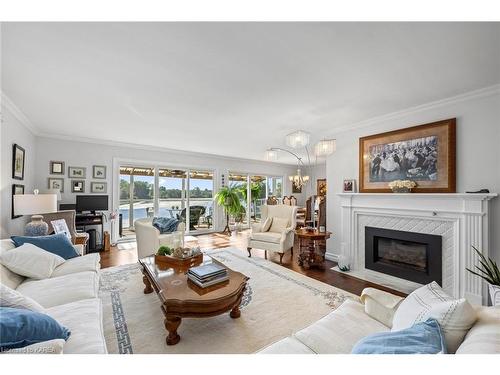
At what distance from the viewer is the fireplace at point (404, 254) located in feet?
9.00

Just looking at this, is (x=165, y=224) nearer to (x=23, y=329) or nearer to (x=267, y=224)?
(x=267, y=224)

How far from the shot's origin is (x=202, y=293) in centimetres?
188

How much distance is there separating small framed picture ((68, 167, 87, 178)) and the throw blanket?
1.90 metres

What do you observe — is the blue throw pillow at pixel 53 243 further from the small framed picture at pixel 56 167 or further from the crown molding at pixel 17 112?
the small framed picture at pixel 56 167

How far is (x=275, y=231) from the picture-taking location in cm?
435

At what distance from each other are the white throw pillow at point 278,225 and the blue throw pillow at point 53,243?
3125 mm

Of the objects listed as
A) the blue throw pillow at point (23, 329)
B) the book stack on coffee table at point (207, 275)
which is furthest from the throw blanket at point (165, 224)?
the blue throw pillow at point (23, 329)

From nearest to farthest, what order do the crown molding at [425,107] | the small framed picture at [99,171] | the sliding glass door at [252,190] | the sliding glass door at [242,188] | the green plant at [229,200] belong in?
the crown molding at [425,107] → the small framed picture at [99,171] → the green plant at [229,200] → the sliding glass door at [242,188] → the sliding glass door at [252,190]

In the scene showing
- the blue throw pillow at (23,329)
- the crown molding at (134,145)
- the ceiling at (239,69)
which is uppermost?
the ceiling at (239,69)

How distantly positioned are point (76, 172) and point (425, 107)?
6.27 m

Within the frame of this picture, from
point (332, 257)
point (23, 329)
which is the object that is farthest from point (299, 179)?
point (23, 329)

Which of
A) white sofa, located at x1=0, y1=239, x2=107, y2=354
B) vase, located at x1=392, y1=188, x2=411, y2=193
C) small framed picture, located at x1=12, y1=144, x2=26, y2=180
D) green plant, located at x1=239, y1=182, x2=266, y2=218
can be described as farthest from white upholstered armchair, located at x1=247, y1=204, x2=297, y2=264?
small framed picture, located at x1=12, y1=144, x2=26, y2=180
